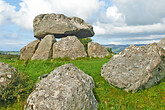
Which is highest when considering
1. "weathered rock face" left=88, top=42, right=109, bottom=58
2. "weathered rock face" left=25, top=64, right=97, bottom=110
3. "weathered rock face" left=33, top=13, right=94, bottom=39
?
"weathered rock face" left=33, top=13, right=94, bottom=39

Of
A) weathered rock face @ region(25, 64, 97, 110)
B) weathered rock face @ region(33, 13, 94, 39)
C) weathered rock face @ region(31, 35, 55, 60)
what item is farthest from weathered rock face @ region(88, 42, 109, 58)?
weathered rock face @ region(25, 64, 97, 110)

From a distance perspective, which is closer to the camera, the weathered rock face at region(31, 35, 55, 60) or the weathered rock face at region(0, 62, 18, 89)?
the weathered rock face at region(0, 62, 18, 89)

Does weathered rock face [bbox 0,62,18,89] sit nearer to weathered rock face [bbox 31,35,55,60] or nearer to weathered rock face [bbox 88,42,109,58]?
weathered rock face [bbox 31,35,55,60]

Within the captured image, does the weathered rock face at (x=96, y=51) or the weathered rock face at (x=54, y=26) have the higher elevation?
the weathered rock face at (x=54, y=26)

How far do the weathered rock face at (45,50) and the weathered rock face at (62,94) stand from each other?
47.0 ft

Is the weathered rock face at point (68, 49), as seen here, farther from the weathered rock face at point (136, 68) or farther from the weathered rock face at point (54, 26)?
the weathered rock face at point (136, 68)

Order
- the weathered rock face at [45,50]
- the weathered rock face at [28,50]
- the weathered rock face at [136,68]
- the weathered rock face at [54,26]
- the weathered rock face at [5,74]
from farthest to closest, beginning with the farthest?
the weathered rock face at [54,26]
the weathered rock face at [28,50]
the weathered rock face at [45,50]
the weathered rock face at [136,68]
the weathered rock face at [5,74]

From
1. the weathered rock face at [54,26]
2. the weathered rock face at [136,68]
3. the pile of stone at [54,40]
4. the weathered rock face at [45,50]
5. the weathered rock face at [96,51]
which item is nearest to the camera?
the weathered rock face at [136,68]

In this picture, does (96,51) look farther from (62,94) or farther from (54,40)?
(62,94)

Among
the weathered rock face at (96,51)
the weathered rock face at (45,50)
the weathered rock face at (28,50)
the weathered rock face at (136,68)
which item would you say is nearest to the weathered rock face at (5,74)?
the weathered rock face at (136,68)

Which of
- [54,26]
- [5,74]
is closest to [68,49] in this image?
[54,26]

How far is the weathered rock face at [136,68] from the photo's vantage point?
396 inches

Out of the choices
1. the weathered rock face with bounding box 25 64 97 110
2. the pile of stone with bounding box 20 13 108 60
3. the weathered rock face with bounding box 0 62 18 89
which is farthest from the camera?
the pile of stone with bounding box 20 13 108 60

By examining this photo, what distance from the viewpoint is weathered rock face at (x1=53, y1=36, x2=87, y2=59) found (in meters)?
20.5
